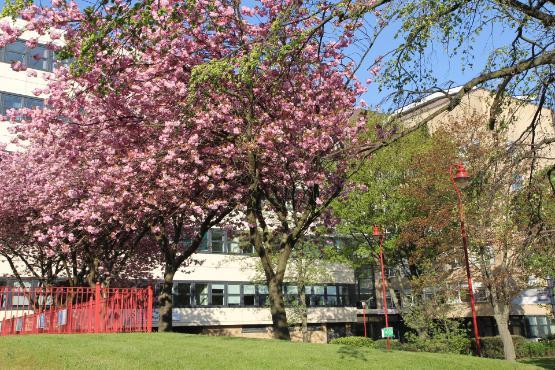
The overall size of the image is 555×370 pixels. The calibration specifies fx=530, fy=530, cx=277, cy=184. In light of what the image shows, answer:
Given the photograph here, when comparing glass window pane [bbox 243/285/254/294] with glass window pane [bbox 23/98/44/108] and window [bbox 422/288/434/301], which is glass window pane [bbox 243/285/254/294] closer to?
window [bbox 422/288/434/301]

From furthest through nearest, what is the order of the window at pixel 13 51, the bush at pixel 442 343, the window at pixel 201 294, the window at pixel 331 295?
the window at pixel 331 295, the window at pixel 201 294, the window at pixel 13 51, the bush at pixel 442 343

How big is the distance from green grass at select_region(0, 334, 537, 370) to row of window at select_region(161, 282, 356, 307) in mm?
21088

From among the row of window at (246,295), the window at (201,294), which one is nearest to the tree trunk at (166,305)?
the row of window at (246,295)

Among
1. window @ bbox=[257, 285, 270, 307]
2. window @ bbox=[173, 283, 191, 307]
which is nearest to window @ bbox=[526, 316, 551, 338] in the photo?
window @ bbox=[257, 285, 270, 307]

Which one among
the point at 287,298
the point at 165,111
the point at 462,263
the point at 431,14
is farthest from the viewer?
the point at 287,298

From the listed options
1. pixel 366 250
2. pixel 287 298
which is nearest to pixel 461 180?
pixel 366 250

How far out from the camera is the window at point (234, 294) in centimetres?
3638

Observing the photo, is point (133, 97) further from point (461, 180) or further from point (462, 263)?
point (462, 263)

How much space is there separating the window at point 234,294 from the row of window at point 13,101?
56.4 ft

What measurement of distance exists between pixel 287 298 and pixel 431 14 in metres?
31.0

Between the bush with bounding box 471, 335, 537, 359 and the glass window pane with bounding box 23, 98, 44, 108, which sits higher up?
the glass window pane with bounding box 23, 98, 44, 108

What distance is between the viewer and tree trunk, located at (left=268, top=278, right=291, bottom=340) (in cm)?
1515

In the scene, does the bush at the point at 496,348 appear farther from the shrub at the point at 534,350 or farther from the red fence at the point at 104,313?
the red fence at the point at 104,313

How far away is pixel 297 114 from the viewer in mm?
14453
